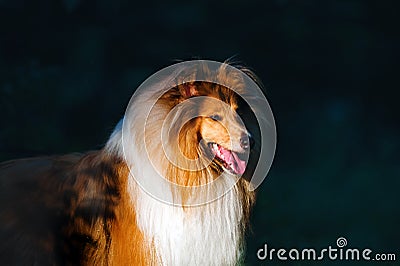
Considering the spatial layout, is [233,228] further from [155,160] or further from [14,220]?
[14,220]

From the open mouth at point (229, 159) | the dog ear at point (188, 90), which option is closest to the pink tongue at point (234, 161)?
the open mouth at point (229, 159)

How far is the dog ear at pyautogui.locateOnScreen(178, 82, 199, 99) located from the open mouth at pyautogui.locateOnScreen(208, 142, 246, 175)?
280 millimetres

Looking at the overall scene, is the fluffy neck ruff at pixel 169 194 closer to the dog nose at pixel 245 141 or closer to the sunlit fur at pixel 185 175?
the sunlit fur at pixel 185 175

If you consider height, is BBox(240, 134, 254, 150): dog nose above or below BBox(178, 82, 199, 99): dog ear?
below

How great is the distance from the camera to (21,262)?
4371 millimetres

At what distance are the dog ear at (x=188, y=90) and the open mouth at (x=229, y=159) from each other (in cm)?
28

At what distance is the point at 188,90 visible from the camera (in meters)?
4.28

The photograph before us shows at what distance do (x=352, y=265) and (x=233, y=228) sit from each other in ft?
5.20

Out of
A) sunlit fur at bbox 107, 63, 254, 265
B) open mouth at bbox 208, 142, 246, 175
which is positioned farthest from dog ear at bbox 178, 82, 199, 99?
open mouth at bbox 208, 142, 246, 175

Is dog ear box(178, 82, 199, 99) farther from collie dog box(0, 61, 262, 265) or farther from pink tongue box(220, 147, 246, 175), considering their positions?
pink tongue box(220, 147, 246, 175)

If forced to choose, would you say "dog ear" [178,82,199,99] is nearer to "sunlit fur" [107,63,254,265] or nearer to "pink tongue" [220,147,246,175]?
"sunlit fur" [107,63,254,265]

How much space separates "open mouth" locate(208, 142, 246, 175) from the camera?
4324mm

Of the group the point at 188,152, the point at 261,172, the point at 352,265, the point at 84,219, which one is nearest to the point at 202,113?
the point at 188,152

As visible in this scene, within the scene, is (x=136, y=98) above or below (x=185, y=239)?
above
